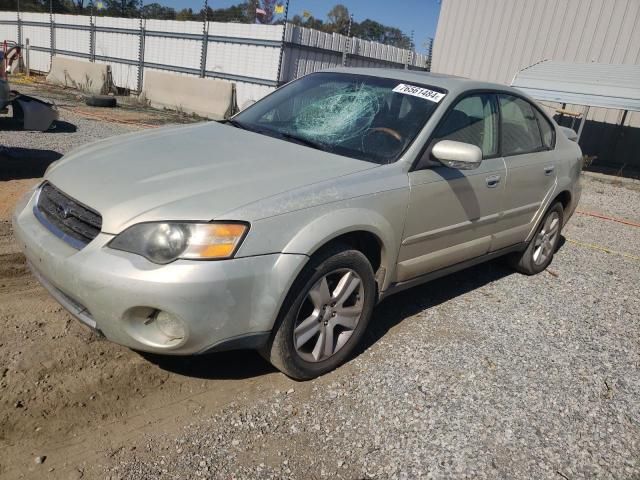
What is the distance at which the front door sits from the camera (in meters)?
3.37

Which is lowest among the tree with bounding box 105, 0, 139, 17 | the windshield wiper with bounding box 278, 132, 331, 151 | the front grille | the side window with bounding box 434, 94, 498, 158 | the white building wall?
the front grille

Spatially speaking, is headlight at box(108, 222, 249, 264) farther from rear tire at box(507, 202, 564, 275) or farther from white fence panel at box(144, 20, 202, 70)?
white fence panel at box(144, 20, 202, 70)

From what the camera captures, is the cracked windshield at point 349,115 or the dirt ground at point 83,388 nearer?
the dirt ground at point 83,388

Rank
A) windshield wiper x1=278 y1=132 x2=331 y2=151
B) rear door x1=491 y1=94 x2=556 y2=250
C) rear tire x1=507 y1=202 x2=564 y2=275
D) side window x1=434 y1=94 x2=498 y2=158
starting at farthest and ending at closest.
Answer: rear tire x1=507 y1=202 x2=564 y2=275 → rear door x1=491 y1=94 x2=556 y2=250 → side window x1=434 y1=94 x2=498 y2=158 → windshield wiper x1=278 y1=132 x2=331 y2=151

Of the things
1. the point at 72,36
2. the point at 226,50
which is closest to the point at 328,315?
the point at 226,50

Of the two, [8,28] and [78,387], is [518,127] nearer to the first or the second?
[78,387]

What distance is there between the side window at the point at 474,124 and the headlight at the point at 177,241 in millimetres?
1700

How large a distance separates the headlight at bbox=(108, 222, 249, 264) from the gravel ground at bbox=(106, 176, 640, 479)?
0.85m

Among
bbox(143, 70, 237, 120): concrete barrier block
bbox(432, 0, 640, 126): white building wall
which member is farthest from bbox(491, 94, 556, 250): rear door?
bbox(432, 0, 640, 126): white building wall

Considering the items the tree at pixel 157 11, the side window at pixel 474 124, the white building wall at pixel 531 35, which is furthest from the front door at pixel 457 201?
the tree at pixel 157 11

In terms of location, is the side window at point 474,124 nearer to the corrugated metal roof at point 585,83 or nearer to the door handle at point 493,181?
the door handle at point 493,181

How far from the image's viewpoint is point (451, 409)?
9.77 ft

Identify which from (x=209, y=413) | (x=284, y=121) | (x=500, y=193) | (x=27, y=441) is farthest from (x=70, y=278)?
(x=500, y=193)

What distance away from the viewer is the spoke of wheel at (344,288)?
301 centimetres
